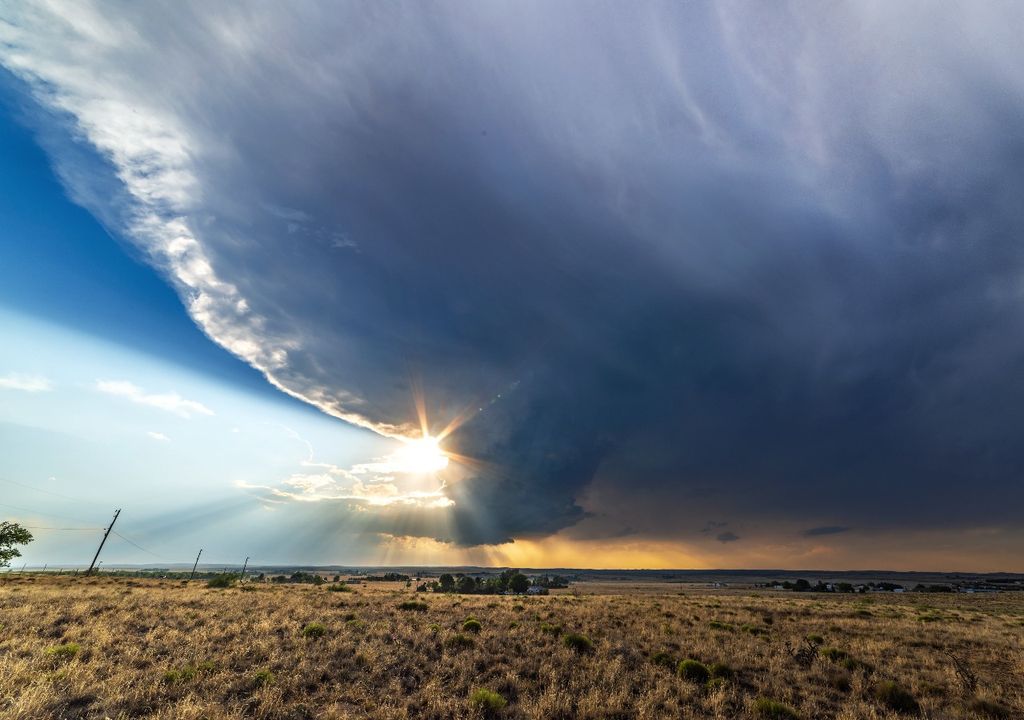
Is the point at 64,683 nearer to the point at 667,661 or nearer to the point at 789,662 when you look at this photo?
the point at 667,661

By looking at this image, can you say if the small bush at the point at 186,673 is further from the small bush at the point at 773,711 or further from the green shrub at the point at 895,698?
the green shrub at the point at 895,698

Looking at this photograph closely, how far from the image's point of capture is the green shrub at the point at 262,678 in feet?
41.6

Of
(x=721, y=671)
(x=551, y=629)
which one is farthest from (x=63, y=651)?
(x=721, y=671)

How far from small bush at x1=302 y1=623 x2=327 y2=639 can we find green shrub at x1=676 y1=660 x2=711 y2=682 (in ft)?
50.1

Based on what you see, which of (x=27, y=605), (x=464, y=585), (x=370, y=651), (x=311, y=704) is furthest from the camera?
(x=464, y=585)

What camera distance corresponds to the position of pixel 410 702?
1208cm

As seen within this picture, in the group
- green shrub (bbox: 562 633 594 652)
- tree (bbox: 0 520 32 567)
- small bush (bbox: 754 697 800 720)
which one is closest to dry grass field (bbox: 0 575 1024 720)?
small bush (bbox: 754 697 800 720)

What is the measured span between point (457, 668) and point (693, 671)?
8588 millimetres

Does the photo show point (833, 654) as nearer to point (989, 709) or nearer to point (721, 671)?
point (989, 709)

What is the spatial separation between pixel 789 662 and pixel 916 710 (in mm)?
5502

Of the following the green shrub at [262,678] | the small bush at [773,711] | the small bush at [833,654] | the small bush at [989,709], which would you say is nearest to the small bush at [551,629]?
the small bush at [773,711]

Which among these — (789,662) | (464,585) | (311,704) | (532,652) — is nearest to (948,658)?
(789,662)

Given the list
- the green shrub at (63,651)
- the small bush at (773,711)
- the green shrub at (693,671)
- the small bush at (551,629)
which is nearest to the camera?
the small bush at (773,711)

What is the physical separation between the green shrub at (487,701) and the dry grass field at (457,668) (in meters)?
0.04
